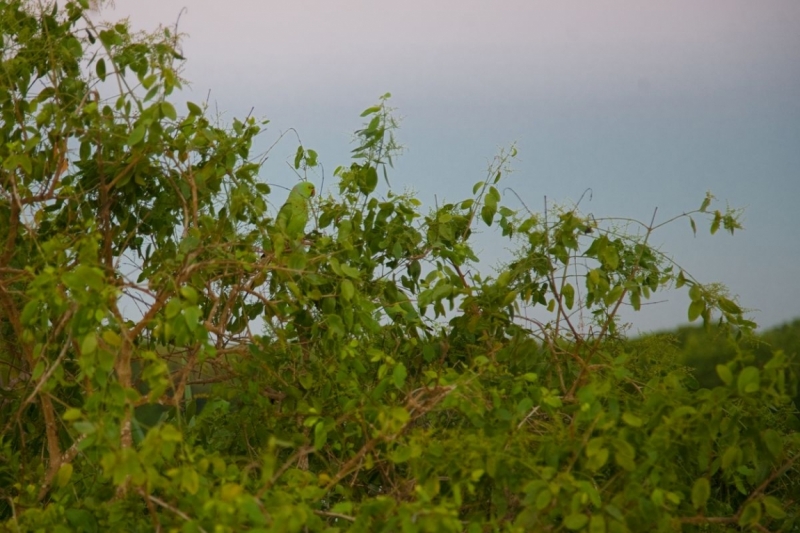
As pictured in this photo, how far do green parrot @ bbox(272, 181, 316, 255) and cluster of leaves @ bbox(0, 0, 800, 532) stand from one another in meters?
0.08

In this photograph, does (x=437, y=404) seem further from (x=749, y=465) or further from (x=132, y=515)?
(x=749, y=465)

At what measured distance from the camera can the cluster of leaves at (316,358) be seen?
75.3 inches

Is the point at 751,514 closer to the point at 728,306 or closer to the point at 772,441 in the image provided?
the point at 772,441

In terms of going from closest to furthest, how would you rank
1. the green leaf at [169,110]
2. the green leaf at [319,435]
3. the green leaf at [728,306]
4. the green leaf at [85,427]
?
the green leaf at [85,427]
the green leaf at [169,110]
the green leaf at [319,435]
the green leaf at [728,306]

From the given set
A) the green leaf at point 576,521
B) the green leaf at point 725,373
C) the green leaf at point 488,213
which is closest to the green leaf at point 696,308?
the green leaf at point 725,373

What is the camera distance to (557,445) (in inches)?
78.5

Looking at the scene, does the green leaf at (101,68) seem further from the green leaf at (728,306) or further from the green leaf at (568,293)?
the green leaf at (728,306)

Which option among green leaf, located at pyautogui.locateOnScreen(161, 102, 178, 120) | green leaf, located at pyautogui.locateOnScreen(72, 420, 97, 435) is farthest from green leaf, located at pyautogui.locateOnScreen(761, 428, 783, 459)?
green leaf, located at pyautogui.locateOnScreen(161, 102, 178, 120)

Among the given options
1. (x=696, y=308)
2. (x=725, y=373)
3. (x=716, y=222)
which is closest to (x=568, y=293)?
(x=696, y=308)

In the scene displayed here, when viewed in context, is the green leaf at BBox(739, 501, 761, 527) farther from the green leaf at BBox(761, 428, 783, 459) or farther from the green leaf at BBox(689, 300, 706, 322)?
the green leaf at BBox(689, 300, 706, 322)

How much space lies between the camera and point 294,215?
2396mm

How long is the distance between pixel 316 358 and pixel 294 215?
0.54m

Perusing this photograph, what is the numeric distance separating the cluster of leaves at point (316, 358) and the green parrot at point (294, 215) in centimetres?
8

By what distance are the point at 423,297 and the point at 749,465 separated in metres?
1.32
